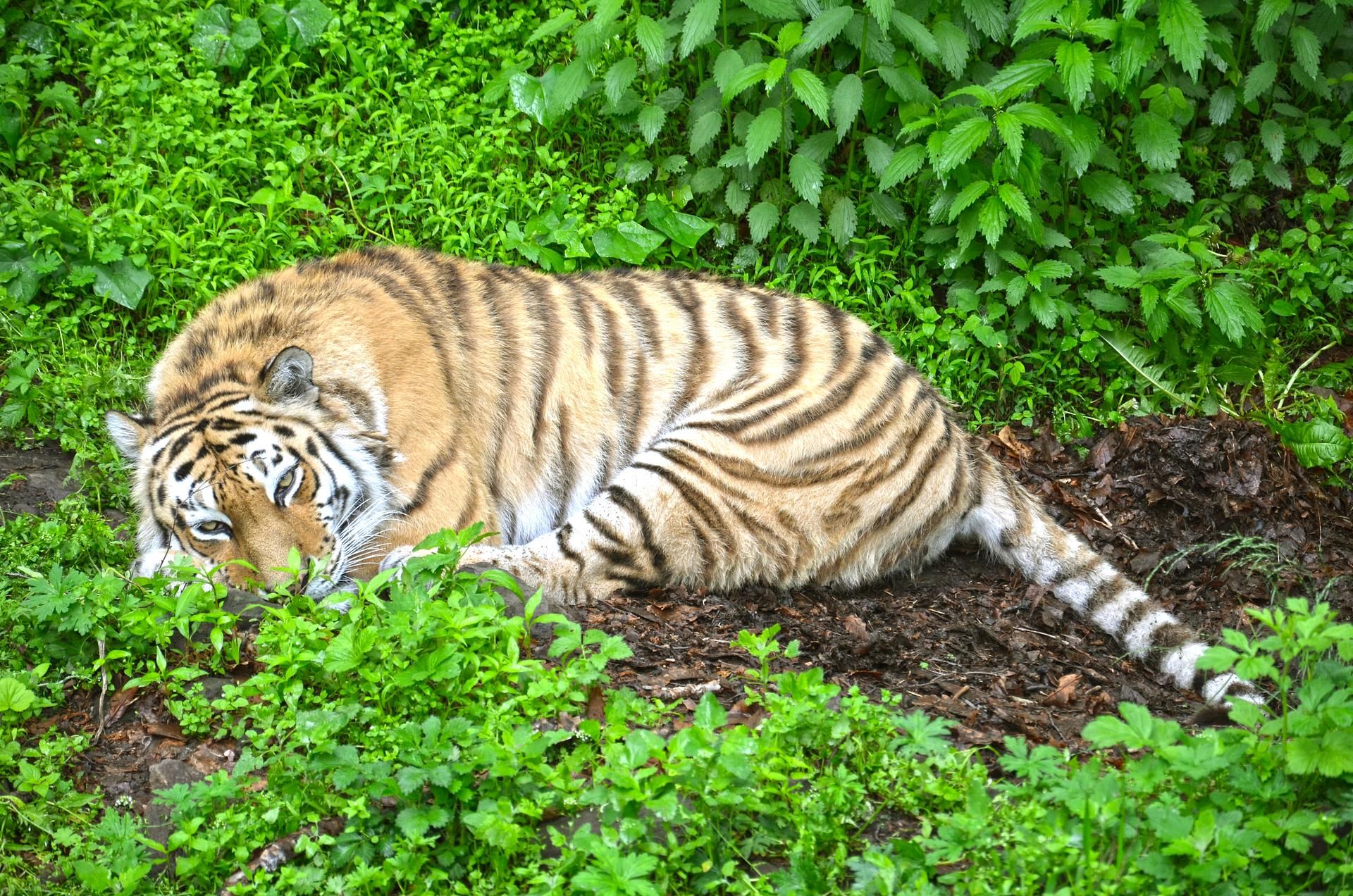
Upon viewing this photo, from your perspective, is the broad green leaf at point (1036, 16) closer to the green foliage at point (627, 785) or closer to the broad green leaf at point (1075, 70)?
the broad green leaf at point (1075, 70)

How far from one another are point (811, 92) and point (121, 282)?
308 cm

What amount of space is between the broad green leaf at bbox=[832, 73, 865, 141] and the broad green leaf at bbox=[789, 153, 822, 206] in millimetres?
206

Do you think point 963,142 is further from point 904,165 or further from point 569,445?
point 569,445

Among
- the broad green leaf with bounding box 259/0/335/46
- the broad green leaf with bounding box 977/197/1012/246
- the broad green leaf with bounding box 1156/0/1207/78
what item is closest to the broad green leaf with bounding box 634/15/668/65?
the broad green leaf with bounding box 977/197/1012/246

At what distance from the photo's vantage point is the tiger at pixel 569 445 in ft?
12.7

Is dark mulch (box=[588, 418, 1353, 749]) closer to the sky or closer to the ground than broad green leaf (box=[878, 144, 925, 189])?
closer to the ground

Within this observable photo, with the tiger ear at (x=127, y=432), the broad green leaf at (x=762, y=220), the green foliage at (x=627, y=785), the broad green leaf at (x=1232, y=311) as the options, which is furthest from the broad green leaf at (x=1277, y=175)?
the tiger ear at (x=127, y=432)

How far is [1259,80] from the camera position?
550 centimetres

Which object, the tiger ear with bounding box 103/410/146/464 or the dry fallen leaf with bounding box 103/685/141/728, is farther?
the tiger ear with bounding box 103/410/146/464

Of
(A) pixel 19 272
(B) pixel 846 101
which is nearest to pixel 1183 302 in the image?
(B) pixel 846 101

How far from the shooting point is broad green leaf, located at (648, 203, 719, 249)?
5562 mm

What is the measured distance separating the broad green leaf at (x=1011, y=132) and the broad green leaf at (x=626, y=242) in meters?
1.59

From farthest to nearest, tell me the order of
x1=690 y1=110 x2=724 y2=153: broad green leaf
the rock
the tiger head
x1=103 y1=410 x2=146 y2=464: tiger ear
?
1. x1=690 y1=110 x2=724 y2=153: broad green leaf
2. x1=103 y1=410 x2=146 y2=464: tiger ear
3. the tiger head
4. the rock

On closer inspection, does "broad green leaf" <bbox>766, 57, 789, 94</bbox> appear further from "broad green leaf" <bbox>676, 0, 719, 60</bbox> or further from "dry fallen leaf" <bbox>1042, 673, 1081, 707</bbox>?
"dry fallen leaf" <bbox>1042, 673, 1081, 707</bbox>
